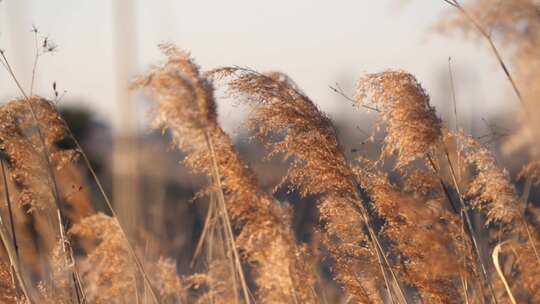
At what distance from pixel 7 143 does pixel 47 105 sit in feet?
0.62

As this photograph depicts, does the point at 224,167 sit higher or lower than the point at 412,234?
higher

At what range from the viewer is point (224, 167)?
8.83 ft

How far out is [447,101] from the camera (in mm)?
3812

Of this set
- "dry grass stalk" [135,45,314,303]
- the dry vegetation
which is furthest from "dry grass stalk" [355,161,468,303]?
"dry grass stalk" [135,45,314,303]

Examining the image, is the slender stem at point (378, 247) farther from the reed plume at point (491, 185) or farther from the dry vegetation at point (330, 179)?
the reed plume at point (491, 185)

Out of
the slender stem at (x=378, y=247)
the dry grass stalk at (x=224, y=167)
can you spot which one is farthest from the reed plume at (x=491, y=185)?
the dry grass stalk at (x=224, y=167)

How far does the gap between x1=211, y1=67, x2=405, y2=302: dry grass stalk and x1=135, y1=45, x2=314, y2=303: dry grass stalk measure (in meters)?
0.15

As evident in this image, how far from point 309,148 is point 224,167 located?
0.31 meters

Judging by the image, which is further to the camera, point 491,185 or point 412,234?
point 491,185

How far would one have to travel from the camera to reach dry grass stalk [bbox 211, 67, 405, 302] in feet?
9.12

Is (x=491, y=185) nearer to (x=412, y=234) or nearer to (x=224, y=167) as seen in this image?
(x=412, y=234)

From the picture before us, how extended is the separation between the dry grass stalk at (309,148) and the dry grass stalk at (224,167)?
0.15m

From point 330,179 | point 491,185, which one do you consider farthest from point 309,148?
point 491,185

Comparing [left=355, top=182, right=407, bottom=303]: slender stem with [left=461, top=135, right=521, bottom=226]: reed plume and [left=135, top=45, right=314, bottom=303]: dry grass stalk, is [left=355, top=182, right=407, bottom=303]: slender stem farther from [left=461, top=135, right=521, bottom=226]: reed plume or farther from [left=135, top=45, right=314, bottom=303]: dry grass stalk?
[left=461, top=135, right=521, bottom=226]: reed plume
